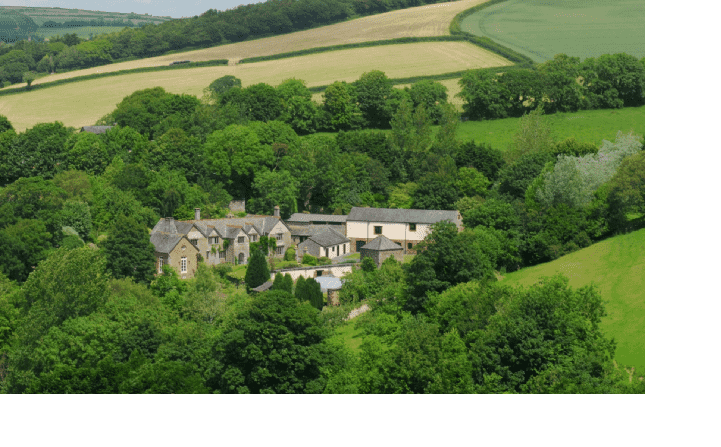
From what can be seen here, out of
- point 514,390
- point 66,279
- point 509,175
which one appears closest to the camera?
point 514,390

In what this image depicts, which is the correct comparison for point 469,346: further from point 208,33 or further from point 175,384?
point 208,33

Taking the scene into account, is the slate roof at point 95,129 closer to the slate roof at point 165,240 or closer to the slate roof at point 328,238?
the slate roof at point 165,240

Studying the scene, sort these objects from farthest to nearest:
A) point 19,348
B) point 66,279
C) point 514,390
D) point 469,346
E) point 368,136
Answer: point 368,136
point 66,279
point 19,348
point 469,346
point 514,390

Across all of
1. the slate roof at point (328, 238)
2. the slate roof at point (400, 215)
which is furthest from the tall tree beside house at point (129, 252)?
the slate roof at point (400, 215)

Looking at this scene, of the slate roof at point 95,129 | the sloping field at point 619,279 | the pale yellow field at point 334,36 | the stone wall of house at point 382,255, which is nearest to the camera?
the sloping field at point 619,279

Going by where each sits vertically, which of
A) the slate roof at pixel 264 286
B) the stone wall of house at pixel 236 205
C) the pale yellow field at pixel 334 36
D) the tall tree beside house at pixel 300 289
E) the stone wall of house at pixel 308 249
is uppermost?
the pale yellow field at pixel 334 36

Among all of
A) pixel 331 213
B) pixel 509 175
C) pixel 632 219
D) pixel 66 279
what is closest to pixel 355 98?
pixel 331 213

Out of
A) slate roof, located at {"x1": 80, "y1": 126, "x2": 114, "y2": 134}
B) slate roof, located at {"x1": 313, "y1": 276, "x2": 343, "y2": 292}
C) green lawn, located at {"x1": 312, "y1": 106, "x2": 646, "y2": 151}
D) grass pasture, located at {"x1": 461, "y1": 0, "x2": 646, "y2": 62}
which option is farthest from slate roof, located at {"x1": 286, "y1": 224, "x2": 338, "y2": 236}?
grass pasture, located at {"x1": 461, "y1": 0, "x2": 646, "y2": 62}

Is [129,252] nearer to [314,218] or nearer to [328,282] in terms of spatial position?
[328,282]
